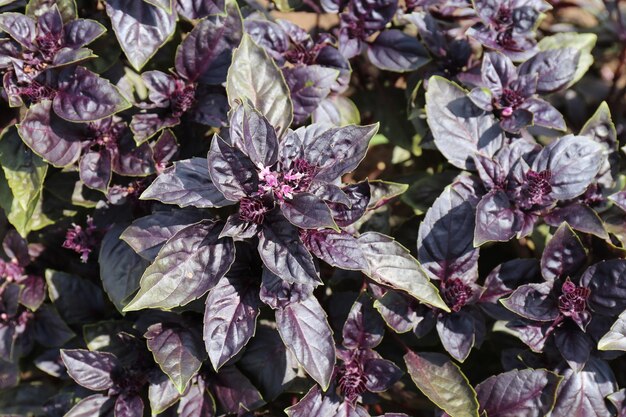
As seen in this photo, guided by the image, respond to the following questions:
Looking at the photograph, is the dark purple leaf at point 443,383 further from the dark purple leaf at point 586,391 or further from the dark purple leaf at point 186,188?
the dark purple leaf at point 186,188

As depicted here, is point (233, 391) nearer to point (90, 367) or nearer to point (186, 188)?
point (90, 367)

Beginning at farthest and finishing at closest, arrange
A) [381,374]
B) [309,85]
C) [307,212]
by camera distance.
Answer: [309,85] → [381,374] → [307,212]

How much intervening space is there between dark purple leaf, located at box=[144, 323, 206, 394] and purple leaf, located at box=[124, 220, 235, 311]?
0.28 m

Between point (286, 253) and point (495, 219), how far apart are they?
0.71m

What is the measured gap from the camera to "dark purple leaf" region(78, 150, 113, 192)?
2.09 metres

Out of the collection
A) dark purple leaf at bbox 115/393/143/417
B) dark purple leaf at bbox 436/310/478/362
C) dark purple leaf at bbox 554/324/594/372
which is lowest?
dark purple leaf at bbox 115/393/143/417

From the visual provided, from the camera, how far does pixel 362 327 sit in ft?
6.68

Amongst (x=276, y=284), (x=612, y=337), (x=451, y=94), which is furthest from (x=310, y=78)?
(x=612, y=337)

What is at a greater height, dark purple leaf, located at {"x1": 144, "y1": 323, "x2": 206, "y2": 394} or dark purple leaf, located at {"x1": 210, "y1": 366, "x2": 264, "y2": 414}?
dark purple leaf, located at {"x1": 144, "y1": 323, "x2": 206, "y2": 394}

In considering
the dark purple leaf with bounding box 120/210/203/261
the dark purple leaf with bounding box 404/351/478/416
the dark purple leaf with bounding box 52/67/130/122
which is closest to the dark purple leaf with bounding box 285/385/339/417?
the dark purple leaf with bounding box 404/351/478/416

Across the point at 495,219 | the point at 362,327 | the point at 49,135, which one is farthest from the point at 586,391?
the point at 49,135

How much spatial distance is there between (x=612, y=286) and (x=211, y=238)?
1204mm

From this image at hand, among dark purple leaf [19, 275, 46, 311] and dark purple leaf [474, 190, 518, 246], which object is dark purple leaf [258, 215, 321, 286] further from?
dark purple leaf [19, 275, 46, 311]

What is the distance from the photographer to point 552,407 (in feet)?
6.52
